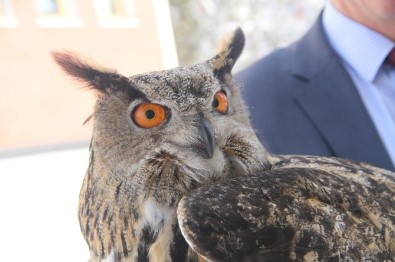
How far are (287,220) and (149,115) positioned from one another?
0.31m

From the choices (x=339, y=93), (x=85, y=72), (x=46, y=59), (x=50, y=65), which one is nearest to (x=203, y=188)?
(x=85, y=72)

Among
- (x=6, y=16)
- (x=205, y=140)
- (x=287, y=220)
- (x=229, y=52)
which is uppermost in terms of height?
(x=6, y=16)

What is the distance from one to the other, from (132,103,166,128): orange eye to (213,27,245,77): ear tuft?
17 cm

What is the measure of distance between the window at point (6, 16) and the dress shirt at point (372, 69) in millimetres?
4286

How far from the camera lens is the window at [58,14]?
5.26m

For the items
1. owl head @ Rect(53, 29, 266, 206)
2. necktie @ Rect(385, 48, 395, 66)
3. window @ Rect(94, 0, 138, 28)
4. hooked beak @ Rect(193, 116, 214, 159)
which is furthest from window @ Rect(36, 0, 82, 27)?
hooked beak @ Rect(193, 116, 214, 159)

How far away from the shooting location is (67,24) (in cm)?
524

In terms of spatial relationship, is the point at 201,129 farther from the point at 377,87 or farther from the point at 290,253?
the point at 377,87

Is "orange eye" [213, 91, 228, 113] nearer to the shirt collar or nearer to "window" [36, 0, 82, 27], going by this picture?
the shirt collar

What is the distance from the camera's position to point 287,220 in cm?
93

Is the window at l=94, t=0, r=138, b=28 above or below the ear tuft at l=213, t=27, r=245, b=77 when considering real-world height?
above

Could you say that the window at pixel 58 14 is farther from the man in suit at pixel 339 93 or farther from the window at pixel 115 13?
the man in suit at pixel 339 93

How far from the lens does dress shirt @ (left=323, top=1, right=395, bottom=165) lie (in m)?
1.54

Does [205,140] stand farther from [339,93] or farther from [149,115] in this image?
[339,93]
